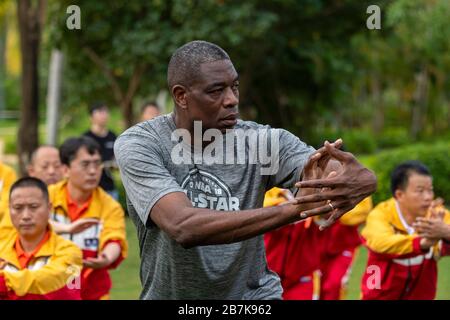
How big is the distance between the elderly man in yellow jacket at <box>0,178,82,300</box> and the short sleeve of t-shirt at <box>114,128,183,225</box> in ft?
6.98

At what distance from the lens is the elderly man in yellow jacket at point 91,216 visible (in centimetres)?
723

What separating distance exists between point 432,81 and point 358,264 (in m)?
22.6

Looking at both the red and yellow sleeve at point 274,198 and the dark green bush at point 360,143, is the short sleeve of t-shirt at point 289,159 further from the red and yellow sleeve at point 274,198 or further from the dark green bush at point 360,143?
the dark green bush at point 360,143

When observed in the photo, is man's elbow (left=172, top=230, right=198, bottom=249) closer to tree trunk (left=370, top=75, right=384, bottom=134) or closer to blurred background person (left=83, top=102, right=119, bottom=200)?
blurred background person (left=83, top=102, right=119, bottom=200)

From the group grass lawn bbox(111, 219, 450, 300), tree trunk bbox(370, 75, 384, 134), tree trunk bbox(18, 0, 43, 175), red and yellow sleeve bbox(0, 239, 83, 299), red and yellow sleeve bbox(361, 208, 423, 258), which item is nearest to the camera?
red and yellow sleeve bbox(0, 239, 83, 299)

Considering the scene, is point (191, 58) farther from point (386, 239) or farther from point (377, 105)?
point (377, 105)

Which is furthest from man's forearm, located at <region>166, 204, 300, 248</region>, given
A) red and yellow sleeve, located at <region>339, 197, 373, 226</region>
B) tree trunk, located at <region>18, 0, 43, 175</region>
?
tree trunk, located at <region>18, 0, 43, 175</region>

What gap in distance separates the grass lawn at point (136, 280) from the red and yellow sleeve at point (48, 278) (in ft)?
11.0

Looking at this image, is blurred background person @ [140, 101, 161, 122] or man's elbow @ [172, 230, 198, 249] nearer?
man's elbow @ [172, 230, 198, 249]

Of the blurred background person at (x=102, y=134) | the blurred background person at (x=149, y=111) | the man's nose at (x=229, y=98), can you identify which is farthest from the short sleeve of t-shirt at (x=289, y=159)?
the blurred background person at (x=102, y=134)

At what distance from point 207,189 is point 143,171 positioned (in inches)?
12.3

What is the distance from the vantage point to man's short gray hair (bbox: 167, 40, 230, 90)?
159 inches

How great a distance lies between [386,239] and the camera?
7227 millimetres

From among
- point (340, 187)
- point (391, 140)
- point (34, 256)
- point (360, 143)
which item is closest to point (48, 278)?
point (34, 256)
